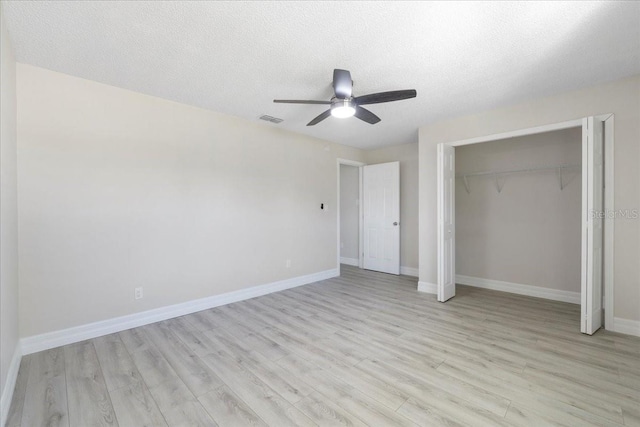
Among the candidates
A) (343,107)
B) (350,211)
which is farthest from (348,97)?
(350,211)

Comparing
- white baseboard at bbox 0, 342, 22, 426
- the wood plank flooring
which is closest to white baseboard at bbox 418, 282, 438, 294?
the wood plank flooring

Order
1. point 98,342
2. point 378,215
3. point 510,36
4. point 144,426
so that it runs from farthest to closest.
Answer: point 378,215
point 98,342
point 510,36
point 144,426

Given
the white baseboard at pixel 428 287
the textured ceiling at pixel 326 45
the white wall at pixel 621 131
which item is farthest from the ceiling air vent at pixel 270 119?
the white baseboard at pixel 428 287

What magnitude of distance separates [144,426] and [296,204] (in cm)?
335

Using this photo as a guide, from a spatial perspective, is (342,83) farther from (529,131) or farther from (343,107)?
(529,131)

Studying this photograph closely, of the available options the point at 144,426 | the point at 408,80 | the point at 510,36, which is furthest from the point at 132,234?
the point at 510,36

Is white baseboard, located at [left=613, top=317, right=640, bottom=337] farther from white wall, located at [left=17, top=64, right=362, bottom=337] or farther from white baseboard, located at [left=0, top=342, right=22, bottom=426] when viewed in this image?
white baseboard, located at [left=0, top=342, right=22, bottom=426]

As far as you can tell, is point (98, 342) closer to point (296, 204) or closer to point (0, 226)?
point (0, 226)

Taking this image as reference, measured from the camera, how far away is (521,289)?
4047mm

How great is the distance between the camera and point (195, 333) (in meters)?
2.82

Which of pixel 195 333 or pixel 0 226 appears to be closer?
pixel 0 226

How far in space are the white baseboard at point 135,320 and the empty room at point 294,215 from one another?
19 mm

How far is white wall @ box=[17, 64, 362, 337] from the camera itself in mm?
2451

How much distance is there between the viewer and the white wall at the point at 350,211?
6164 mm
